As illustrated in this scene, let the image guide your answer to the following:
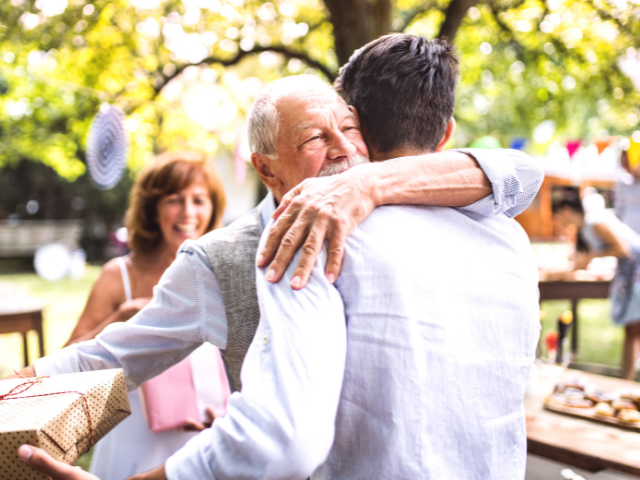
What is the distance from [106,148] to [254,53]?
8.23ft

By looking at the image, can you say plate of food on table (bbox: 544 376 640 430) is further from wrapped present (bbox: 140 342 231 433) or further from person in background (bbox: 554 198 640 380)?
person in background (bbox: 554 198 640 380)

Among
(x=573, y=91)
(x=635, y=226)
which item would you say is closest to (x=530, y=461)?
(x=635, y=226)

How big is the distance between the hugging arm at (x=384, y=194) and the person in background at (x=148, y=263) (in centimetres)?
119

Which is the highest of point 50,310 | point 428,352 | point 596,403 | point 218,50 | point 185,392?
point 218,50

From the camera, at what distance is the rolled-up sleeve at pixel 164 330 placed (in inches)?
46.0

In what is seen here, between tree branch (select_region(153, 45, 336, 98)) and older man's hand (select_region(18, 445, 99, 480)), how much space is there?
210 inches

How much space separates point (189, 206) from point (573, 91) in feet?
32.4

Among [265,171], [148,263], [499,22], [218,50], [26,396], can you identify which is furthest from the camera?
[218,50]

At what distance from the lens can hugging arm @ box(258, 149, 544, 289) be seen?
3.08 ft

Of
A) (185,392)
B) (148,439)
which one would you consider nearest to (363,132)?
(185,392)

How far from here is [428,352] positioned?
0.93 metres

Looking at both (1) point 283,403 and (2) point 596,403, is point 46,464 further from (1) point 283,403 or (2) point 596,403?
(2) point 596,403

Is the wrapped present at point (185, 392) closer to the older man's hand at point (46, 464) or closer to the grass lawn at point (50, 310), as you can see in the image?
the older man's hand at point (46, 464)

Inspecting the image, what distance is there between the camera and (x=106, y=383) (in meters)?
1.11
